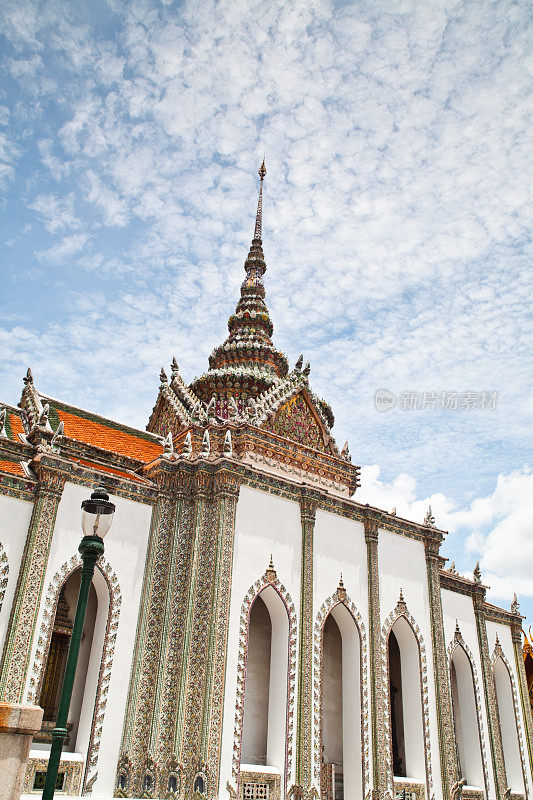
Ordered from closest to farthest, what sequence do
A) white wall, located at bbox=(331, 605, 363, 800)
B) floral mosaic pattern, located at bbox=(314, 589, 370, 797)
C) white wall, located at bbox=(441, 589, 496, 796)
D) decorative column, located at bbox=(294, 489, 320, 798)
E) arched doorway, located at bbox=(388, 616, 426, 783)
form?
decorative column, located at bbox=(294, 489, 320, 798), floral mosaic pattern, located at bbox=(314, 589, 370, 797), white wall, located at bbox=(331, 605, 363, 800), arched doorway, located at bbox=(388, 616, 426, 783), white wall, located at bbox=(441, 589, 496, 796)

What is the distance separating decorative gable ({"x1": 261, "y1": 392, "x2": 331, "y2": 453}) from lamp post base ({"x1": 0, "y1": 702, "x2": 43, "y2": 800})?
38.3 feet

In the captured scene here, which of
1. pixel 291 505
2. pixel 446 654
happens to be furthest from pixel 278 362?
pixel 446 654

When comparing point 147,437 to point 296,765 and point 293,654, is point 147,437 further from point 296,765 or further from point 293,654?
point 296,765

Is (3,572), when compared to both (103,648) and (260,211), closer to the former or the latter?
(103,648)

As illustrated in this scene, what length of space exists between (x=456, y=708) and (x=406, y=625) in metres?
4.18

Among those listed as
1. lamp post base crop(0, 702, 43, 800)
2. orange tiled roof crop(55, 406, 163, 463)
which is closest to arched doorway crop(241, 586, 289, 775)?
orange tiled roof crop(55, 406, 163, 463)

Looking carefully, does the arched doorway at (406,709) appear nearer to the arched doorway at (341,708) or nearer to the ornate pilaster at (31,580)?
the arched doorway at (341,708)

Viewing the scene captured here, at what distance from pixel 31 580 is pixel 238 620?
380cm

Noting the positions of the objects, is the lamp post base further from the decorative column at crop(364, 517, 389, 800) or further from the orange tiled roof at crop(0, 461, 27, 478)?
the decorative column at crop(364, 517, 389, 800)

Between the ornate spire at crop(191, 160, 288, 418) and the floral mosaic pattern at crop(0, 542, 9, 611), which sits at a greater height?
the ornate spire at crop(191, 160, 288, 418)

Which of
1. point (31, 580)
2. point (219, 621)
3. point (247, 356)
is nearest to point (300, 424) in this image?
point (247, 356)

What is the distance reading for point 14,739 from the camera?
5609mm

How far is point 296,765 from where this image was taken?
1236 cm

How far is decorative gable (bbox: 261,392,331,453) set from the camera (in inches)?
690
